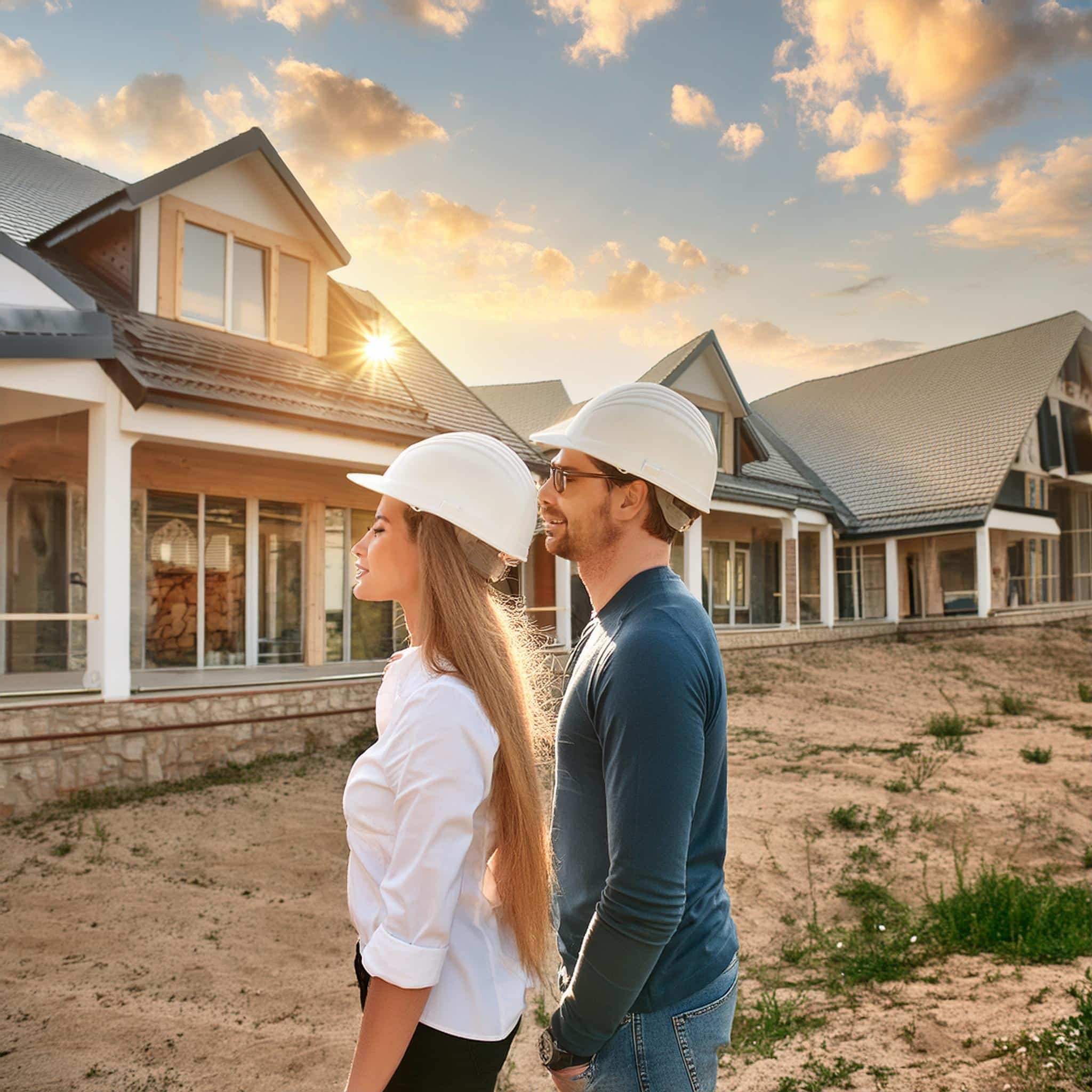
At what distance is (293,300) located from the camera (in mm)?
11430

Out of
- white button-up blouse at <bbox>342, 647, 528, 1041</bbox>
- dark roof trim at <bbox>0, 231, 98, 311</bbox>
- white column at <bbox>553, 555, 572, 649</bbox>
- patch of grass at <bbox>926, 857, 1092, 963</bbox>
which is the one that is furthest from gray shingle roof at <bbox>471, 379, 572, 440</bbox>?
white button-up blouse at <bbox>342, 647, 528, 1041</bbox>

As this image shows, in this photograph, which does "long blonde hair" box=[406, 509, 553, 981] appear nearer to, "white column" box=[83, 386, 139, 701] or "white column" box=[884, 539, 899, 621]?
"white column" box=[83, 386, 139, 701]

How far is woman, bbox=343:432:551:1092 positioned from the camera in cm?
146

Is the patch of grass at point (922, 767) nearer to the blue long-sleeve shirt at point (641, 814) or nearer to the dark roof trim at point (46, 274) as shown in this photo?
the blue long-sleeve shirt at point (641, 814)

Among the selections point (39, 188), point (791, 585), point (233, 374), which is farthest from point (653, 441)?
point (791, 585)

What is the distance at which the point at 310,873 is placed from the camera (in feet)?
20.2

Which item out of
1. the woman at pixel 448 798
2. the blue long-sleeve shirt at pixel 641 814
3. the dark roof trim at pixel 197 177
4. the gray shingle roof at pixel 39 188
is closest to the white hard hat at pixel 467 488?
the woman at pixel 448 798

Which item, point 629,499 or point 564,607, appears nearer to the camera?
point 629,499

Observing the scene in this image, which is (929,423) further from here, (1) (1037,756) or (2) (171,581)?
(2) (171,581)

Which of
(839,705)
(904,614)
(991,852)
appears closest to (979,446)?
(904,614)

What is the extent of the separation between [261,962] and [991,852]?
520 cm

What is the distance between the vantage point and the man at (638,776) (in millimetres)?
1521

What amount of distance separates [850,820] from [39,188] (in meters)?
13.6

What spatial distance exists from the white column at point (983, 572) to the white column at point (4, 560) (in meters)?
18.5
